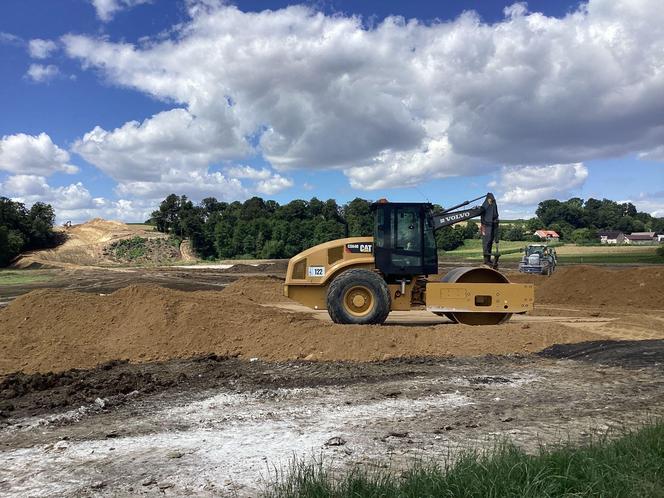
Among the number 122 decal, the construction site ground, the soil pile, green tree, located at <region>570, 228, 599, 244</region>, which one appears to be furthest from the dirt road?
green tree, located at <region>570, 228, 599, 244</region>

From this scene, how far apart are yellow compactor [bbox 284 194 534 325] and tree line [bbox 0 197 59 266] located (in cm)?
5863

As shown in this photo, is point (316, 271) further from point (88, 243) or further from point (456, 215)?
point (88, 243)

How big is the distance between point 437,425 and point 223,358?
5270 mm

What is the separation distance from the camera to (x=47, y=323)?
11.9 meters

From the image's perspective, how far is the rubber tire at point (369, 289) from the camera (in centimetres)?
1236

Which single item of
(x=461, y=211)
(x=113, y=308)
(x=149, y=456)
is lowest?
(x=149, y=456)

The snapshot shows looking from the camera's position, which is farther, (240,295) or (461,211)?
(240,295)

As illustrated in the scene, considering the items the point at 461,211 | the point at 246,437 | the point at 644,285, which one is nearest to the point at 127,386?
the point at 246,437

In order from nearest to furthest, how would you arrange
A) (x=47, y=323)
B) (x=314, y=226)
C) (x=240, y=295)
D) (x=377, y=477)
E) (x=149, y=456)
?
1. (x=377, y=477)
2. (x=149, y=456)
3. (x=47, y=323)
4. (x=240, y=295)
5. (x=314, y=226)

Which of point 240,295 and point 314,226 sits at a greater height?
point 314,226

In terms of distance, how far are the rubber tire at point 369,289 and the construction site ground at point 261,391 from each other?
805 millimetres

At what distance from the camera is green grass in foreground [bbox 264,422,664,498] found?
401 cm

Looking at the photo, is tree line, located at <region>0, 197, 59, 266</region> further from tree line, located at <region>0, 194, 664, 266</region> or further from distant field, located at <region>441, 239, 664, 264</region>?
distant field, located at <region>441, 239, 664, 264</region>

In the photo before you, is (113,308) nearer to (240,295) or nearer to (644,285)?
(240,295)
